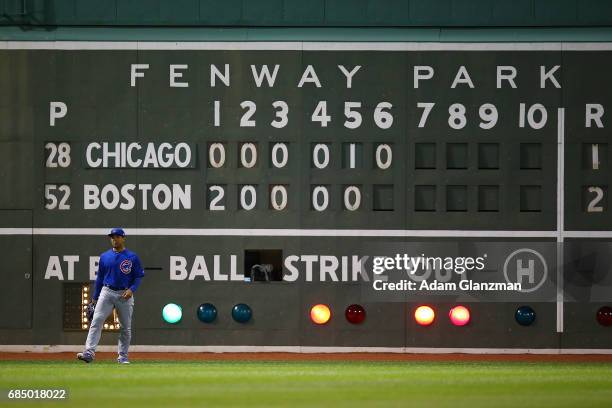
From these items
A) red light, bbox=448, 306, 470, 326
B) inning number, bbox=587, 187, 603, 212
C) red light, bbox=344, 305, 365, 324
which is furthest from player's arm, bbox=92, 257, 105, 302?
inning number, bbox=587, 187, 603, 212

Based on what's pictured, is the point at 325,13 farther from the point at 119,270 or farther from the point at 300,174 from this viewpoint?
the point at 119,270

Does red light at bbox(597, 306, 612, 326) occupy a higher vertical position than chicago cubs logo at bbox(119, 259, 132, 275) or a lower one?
lower

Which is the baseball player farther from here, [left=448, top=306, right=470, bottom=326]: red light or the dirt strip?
[left=448, top=306, right=470, bottom=326]: red light

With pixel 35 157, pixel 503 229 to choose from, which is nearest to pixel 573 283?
pixel 503 229

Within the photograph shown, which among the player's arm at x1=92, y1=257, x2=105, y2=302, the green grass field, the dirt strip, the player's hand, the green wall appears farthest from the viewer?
the green wall

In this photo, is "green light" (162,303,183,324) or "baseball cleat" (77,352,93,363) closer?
"baseball cleat" (77,352,93,363)

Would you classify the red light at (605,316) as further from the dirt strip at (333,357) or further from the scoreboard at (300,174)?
the dirt strip at (333,357)

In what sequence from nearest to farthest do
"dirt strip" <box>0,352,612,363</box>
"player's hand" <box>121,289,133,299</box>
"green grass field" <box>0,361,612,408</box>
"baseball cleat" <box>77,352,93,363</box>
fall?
1. "green grass field" <box>0,361,612,408</box>
2. "baseball cleat" <box>77,352,93,363</box>
3. "player's hand" <box>121,289,133,299</box>
4. "dirt strip" <box>0,352,612,363</box>

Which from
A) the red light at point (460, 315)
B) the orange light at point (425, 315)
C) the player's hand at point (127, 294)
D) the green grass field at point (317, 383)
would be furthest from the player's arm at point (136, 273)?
the red light at point (460, 315)

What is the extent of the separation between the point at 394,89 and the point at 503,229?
6.37 ft

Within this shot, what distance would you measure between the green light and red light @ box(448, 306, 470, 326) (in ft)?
9.74

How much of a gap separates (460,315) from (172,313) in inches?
124

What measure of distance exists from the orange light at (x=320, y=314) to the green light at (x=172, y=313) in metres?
1.45

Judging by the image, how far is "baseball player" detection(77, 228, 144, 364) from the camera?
1421cm
